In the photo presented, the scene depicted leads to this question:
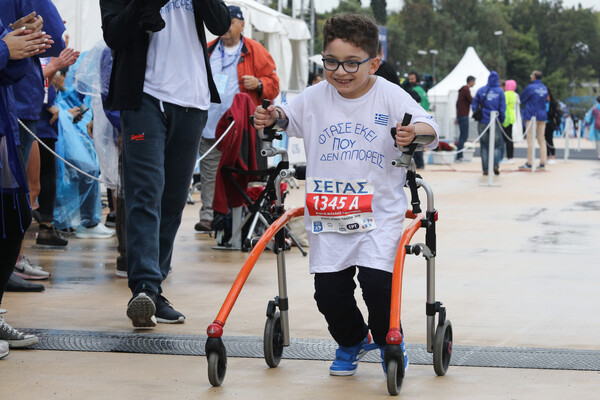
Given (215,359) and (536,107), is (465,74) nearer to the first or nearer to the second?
(536,107)

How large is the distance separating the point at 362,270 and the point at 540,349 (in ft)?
3.67

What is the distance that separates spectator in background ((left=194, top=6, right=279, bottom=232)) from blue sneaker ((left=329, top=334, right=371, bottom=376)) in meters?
4.13

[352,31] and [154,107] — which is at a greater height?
[352,31]

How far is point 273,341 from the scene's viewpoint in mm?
4504

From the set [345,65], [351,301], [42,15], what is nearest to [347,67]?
[345,65]

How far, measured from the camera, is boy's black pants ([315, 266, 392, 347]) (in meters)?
4.25

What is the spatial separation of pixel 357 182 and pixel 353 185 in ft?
0.07

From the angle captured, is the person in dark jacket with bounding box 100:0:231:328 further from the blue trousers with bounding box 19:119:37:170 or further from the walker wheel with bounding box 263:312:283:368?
the blue trousers with bounding box 19:119:37:170

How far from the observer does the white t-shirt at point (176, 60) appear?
5.37 metres

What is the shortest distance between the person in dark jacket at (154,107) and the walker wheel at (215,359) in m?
1.07

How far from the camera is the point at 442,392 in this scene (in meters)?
4.08

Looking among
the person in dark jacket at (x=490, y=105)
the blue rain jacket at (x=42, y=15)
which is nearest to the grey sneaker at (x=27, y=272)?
the blue rain jacket at (x=42, y=15)

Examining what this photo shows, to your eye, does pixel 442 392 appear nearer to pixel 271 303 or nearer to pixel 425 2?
pixel 271 303

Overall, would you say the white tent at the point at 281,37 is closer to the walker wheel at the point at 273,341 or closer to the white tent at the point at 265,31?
the white tent at the point at 265,31
